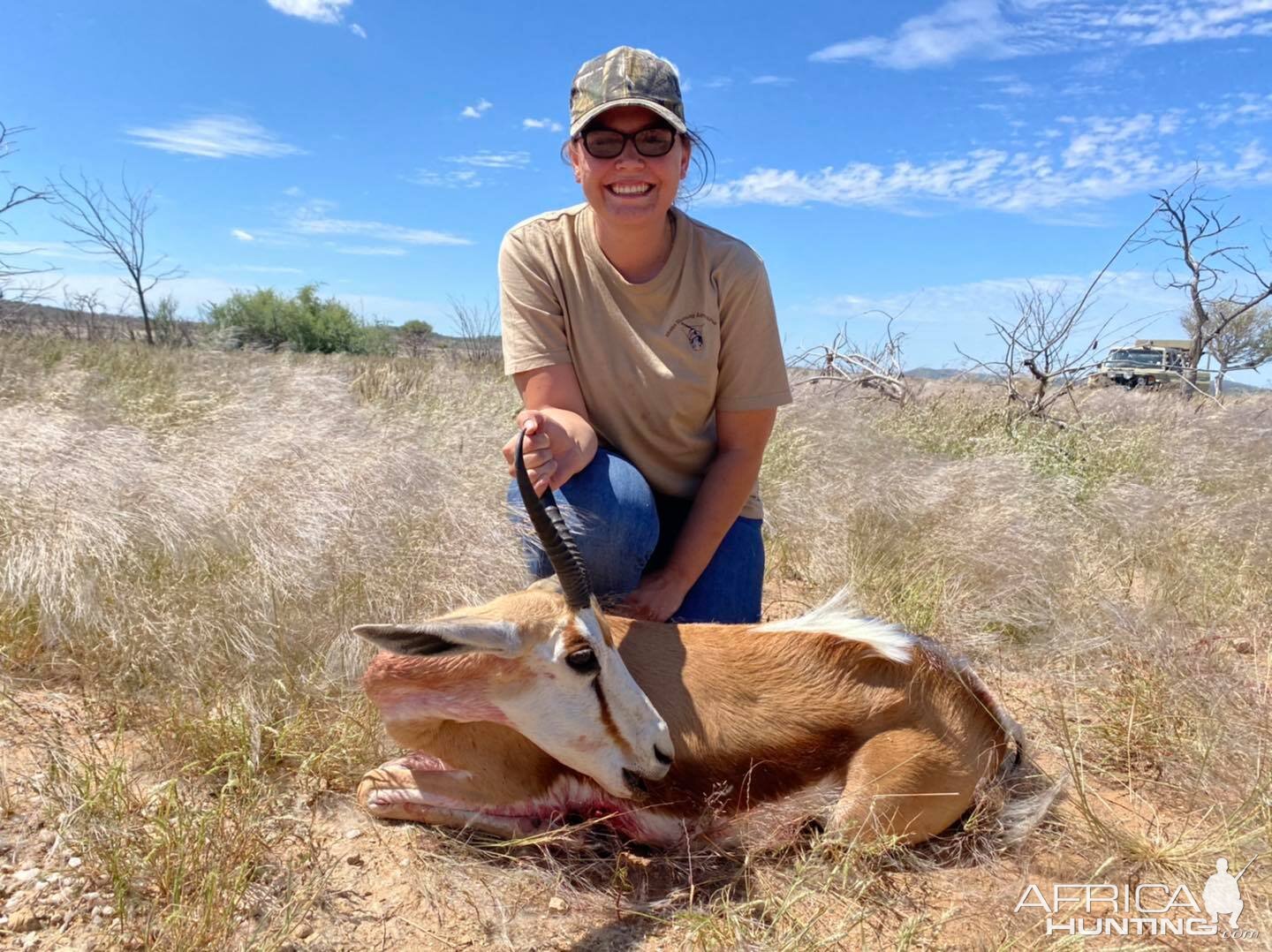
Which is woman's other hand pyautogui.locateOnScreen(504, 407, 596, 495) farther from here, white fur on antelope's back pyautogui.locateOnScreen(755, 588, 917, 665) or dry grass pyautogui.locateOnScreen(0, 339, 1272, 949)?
dry grass pyautogui.locateOnScreen(0, 339, 1272, 949)

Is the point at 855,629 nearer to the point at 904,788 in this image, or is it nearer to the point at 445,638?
the point at 904,788

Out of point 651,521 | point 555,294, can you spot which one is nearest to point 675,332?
point 555,294

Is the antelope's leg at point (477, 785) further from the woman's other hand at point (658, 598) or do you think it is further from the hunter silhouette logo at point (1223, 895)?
the hunter silhouette logo at point (1223, 895)

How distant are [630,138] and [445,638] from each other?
2149mm

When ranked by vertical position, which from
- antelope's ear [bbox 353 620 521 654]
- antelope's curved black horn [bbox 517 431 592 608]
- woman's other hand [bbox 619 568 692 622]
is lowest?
woman's other hand [bbox 619 568 692 622]

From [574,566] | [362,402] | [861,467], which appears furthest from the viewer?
[362,402]

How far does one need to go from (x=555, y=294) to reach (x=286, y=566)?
71.9 inches

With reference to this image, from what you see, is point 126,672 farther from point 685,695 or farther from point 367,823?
point 685,695

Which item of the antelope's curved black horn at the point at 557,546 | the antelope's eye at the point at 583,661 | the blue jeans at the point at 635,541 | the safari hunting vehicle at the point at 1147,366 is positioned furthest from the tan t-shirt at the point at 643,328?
the safari hunting vehicle at the point at 1147,366

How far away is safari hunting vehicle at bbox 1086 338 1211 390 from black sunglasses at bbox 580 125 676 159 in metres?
7.50

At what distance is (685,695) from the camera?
9.39ft

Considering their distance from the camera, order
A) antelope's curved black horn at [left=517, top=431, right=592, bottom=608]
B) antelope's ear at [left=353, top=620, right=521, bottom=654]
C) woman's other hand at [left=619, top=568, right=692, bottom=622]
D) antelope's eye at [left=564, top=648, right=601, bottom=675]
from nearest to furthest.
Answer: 1. antelope's ear at [left=353, top=620, right=521, bottom=654]
2. antelope's curved black horn at [left=517, top=431, right=592, bottom=608]
3. antelope's eye at [left=564, top=648, right=601, bottom=675]
4. woman's other hand at [left=619, top=568, right=692, bottom=622]

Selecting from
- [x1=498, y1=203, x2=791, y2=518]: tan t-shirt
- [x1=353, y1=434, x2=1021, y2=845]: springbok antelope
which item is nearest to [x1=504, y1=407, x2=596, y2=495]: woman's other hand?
[x1=353, y1=434, x2=1021, y2=845]: springbok antelope

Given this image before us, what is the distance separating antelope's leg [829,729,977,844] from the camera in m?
2.78
